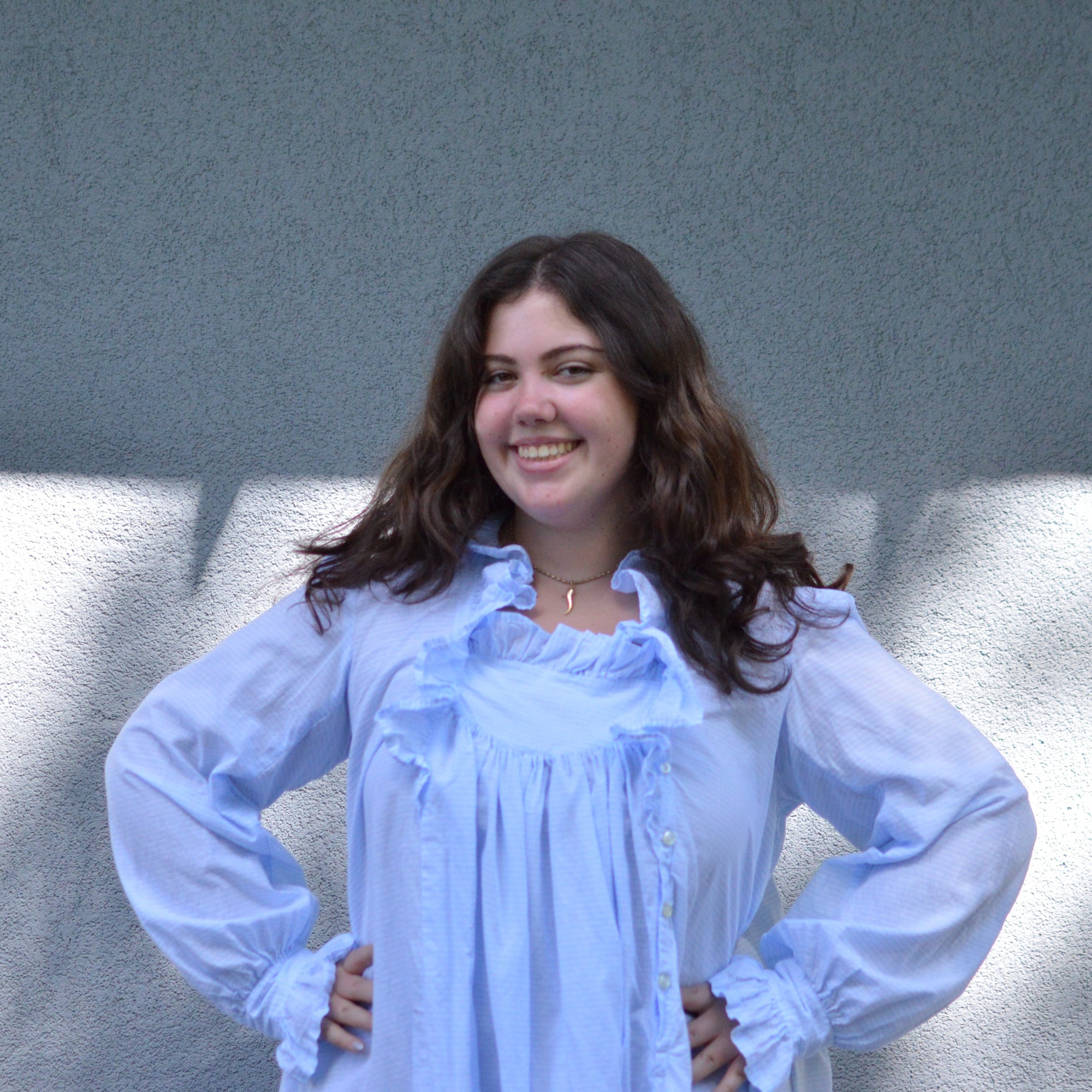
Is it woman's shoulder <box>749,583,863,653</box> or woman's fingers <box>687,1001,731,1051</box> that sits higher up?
woman's shoulder <box>749,583,863,653</box>

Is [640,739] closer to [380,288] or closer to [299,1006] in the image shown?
[299,1006]

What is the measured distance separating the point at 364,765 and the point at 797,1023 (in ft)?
2.19

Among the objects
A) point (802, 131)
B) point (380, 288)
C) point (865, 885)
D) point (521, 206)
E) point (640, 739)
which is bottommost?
point (865, 885)

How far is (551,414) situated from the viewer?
1.57 metres

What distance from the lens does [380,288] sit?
2.59 m

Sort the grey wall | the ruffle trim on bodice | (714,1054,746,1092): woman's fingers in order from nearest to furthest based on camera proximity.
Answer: the ruffle trim on bodice < (714,1054,746,1092): woman's fingers < the grey wall

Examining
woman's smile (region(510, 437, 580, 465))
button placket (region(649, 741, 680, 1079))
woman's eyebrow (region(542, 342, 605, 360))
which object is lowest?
button placket (region(649, 741, 680, 1079))

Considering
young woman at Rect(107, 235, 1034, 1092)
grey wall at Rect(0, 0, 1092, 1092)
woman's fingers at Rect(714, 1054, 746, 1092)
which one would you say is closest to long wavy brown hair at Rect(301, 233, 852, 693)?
young woman at Rect(107, 235, 1034, 1092)

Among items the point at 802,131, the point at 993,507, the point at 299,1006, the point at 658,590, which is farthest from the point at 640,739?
the point at 802,131

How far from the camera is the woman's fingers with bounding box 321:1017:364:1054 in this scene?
5.12 feet

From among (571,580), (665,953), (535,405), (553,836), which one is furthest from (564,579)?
(665,953)

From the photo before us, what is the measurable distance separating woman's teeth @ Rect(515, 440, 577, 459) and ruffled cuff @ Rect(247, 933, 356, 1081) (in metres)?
0.72

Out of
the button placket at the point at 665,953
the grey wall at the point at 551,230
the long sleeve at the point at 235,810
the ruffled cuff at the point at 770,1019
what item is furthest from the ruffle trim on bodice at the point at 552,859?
the grey wall at the point at 551,230

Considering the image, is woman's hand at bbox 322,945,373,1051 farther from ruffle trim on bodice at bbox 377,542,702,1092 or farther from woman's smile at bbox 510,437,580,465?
woman's smile at bbox 510,437,580,465
